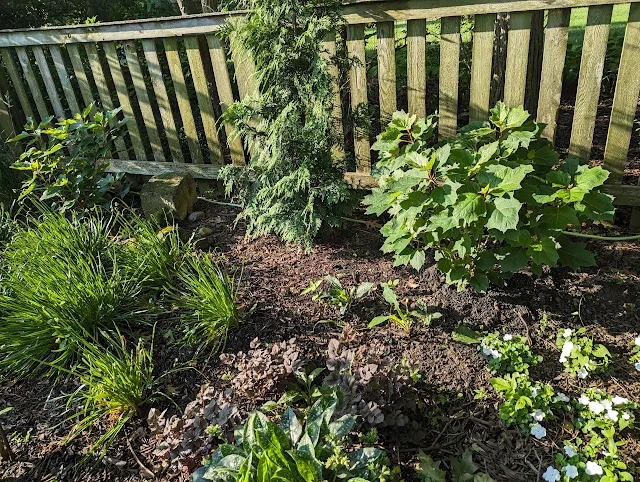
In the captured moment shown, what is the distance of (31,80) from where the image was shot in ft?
14.6

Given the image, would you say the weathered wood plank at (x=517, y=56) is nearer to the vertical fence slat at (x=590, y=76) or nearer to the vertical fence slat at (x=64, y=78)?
the vertical fence slat at (x=590, y=76)

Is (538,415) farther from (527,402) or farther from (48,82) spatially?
(48,82)

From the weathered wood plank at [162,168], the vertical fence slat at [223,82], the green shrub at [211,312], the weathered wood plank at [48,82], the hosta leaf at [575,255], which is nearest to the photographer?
the hosta leaf at [575,255]

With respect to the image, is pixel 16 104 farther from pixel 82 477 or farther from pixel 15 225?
pixel 82 477

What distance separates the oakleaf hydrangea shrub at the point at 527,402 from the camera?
207 centimetres

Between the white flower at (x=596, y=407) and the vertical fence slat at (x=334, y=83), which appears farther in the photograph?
the vertical fence slat at (x=334, y=83)

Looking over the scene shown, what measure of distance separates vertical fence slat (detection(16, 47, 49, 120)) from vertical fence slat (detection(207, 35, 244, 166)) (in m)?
1.88

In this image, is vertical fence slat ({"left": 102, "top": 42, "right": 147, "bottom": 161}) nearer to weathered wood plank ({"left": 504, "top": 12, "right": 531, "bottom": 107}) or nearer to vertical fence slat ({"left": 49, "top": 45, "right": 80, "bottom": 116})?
vertical fence slat ({"left": 49, "top": 45, "right": 80, "bottom": 116})

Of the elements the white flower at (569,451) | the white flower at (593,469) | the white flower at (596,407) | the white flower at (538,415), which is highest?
the white flower at (596,407)

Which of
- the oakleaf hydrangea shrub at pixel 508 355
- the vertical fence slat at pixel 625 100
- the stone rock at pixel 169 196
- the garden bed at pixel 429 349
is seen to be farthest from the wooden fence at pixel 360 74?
the oakleaf hydrangea shrub at pixel 508 355

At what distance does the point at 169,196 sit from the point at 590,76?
2929 millimetres

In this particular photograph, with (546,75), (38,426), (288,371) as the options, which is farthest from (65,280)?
(546,75)

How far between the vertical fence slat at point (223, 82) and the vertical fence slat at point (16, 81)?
2.06 meters

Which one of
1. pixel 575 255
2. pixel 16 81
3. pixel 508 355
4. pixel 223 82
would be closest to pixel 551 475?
pixel 508 355
